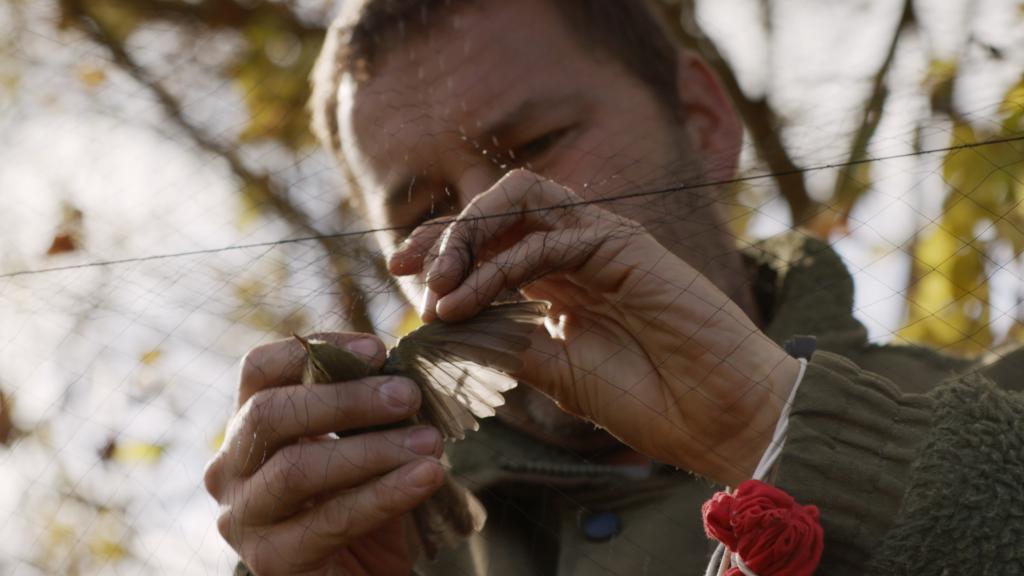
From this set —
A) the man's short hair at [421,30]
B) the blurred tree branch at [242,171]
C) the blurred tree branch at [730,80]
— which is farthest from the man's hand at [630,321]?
the blurred tree branch at [730,80]

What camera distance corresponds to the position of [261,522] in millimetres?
1354

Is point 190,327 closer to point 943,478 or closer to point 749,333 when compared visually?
point 749,333

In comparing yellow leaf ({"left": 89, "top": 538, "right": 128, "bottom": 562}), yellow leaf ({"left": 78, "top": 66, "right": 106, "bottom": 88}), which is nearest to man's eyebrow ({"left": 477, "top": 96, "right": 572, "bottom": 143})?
yellow leaf ({"left": 89, "top": 538, "right": 128, "bottom": 562})

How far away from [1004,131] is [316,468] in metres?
0.85

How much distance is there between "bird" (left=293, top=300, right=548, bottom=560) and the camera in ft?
3.87

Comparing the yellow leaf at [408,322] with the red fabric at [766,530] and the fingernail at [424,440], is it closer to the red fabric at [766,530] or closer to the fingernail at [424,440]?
the fingernail at [424,440]

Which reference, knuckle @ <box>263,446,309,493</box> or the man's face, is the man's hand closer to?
the man's face

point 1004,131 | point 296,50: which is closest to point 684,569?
point 1004,131

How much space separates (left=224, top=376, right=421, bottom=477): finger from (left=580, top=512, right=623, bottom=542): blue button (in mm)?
548

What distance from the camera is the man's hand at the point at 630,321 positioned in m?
1.20

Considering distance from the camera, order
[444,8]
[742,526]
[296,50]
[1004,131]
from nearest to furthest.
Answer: [742,526]
[1004,131]
[444,8]
[296,50]

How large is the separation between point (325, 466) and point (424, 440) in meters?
0.11

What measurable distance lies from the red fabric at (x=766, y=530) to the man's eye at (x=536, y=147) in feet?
2.04

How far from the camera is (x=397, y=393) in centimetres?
118
